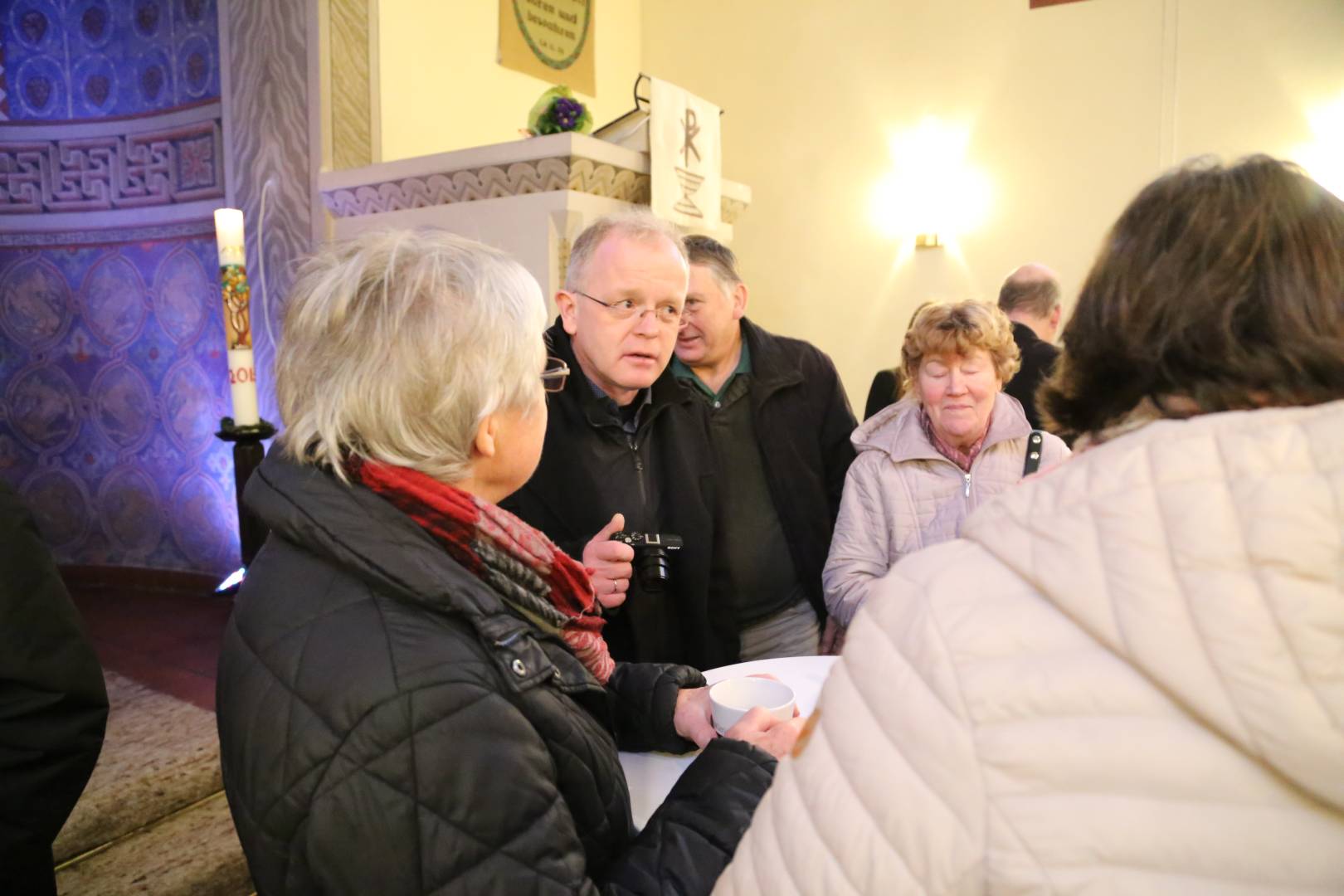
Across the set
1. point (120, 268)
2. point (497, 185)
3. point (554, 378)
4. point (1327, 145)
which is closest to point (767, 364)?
point (554, 378)

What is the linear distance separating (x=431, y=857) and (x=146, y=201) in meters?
3.70

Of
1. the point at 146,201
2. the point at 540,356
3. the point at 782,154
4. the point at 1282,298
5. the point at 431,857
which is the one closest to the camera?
the point at 1282,298

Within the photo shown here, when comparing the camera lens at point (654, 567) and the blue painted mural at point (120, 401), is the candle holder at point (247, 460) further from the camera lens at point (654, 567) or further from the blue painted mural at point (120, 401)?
the camera lens at point (654, 567)

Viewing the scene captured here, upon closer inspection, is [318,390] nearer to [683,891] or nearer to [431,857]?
[431,857]

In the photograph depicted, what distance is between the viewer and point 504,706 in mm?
828

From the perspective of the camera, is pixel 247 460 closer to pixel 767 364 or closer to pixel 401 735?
pixel 767 364

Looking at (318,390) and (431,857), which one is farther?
(318,390)

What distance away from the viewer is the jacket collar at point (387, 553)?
840mm

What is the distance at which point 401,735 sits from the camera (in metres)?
0.78

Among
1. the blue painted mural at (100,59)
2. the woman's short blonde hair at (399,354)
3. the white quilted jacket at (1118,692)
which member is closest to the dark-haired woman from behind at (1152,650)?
the white quilted jacket at (1118,692)

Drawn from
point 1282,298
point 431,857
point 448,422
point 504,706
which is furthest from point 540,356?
point 1282,298

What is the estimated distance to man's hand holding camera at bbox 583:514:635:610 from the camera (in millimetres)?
1514

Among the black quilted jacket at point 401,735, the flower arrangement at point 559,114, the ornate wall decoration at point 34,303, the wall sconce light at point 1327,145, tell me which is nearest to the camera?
the black quilted jacket at point 401,735

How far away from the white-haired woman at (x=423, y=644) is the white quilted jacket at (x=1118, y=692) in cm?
31
